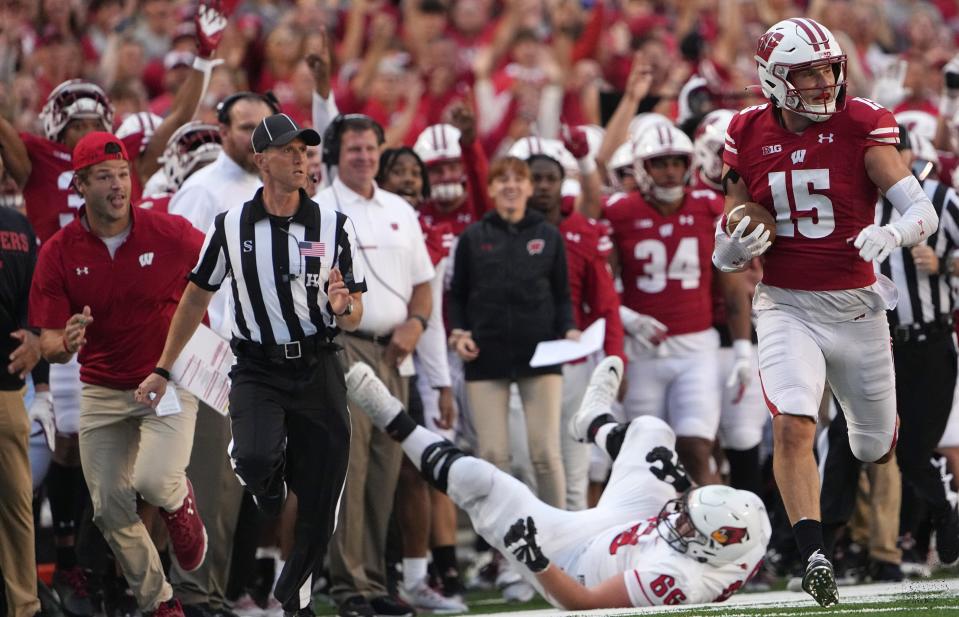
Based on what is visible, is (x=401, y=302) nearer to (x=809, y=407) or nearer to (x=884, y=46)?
(x=809, y=407)

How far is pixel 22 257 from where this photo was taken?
7.20m

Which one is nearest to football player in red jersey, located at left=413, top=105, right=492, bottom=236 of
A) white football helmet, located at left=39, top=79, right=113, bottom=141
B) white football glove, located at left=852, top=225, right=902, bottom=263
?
white football helmet, located at left=39, top=79, right=113, bottom=141

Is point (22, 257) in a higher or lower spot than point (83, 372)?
higher

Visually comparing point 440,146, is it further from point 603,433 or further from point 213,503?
point 213,503

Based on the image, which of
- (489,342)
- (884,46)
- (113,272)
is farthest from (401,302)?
(884,46)

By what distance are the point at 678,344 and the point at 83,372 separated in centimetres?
339

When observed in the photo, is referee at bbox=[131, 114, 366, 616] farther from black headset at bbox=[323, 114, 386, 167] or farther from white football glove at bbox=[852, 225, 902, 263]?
white football glove at bbox=[852, 225, 902, 263]

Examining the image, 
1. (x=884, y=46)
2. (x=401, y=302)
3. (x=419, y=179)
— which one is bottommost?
(x=401, y=302)

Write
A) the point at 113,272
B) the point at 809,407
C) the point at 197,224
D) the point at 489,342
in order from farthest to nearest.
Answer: the point at 489,342 → the point at 197,224 → the point at 113,272 → the point at 809,407

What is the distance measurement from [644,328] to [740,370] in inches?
22.4

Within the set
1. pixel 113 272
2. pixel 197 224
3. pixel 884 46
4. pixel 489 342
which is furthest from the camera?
pixel 884 46

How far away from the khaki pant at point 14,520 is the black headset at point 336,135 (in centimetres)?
209

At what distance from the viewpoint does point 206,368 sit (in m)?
7.11

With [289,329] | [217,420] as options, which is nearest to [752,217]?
[289,329]
